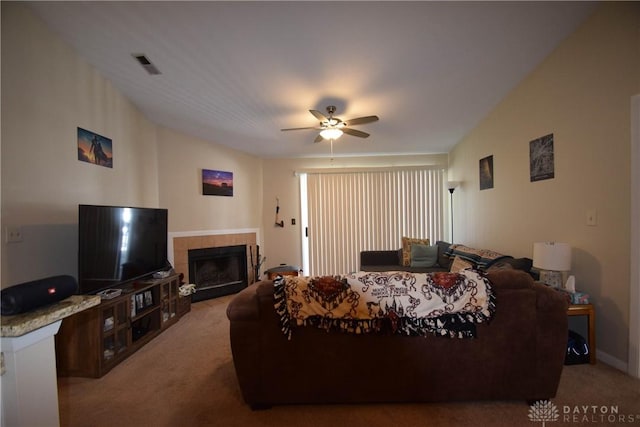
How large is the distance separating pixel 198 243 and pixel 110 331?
198 cm

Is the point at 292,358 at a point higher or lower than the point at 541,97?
lower

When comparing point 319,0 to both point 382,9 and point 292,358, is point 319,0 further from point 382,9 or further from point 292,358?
point 292,358

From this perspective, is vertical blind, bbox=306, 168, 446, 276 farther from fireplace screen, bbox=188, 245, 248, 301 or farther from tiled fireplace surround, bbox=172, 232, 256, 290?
fireplace screen, bbox=188, 245, 248, 301

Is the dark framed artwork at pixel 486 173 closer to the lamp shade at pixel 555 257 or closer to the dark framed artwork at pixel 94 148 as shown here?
the lamp shade at pixel 555 257

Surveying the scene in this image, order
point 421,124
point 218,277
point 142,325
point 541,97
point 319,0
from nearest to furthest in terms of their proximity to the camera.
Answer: point 319,0 → point 541,97 → point 142,325 → point 421,124 → point 218,277

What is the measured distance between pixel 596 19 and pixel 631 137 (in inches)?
39.5

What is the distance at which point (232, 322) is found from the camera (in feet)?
5.22

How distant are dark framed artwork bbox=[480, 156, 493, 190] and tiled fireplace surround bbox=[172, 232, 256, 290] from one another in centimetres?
407

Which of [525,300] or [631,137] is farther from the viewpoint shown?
[631,137]

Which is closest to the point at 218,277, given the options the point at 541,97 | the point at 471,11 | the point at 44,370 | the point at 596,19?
the point at 44,370

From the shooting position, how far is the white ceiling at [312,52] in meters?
1.81

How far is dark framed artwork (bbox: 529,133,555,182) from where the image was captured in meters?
2.47

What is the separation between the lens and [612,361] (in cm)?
201

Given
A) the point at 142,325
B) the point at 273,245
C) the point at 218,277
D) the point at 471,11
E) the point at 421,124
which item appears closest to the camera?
the point at 471,11
